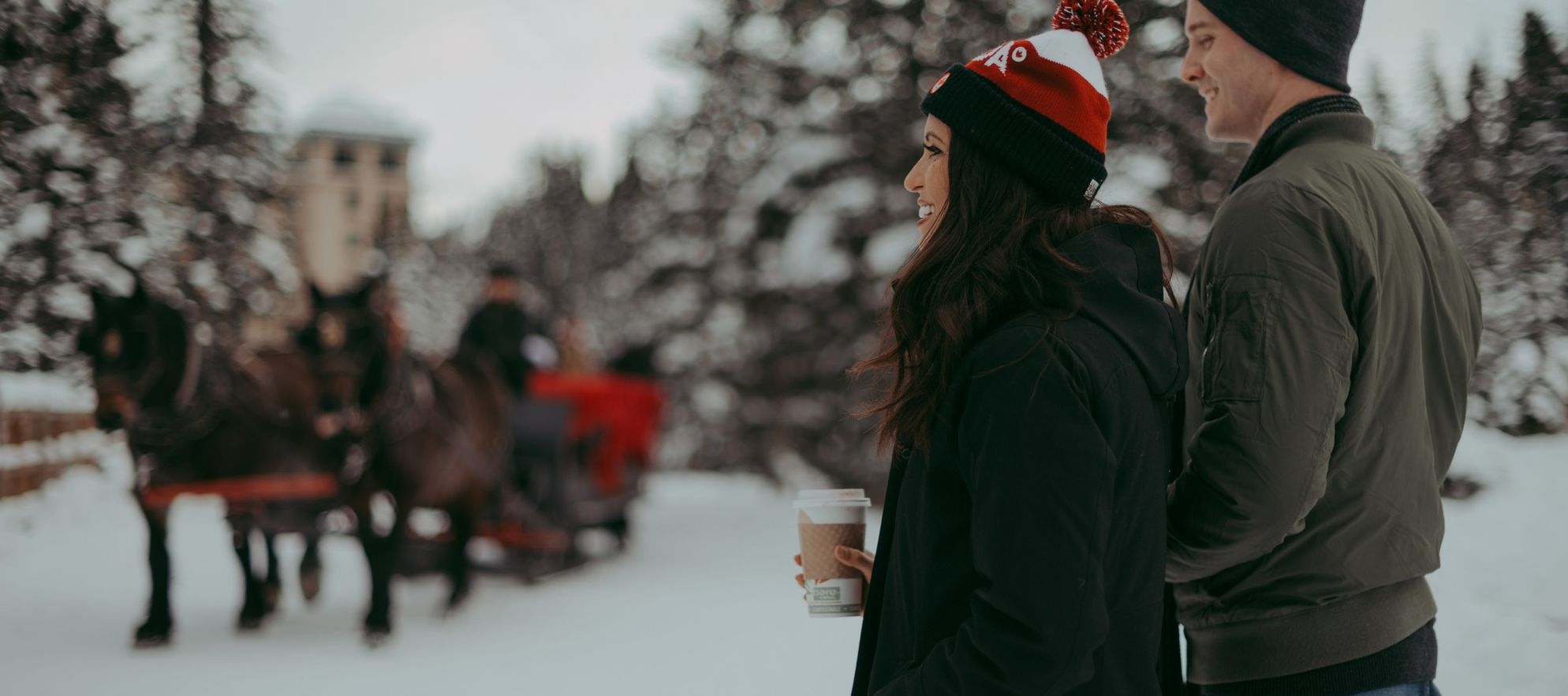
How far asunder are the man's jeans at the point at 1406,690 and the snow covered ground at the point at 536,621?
2.52m

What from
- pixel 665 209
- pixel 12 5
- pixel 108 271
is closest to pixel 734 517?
pixel 665 209

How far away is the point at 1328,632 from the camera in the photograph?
181cm

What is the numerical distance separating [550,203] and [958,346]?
38.6 m

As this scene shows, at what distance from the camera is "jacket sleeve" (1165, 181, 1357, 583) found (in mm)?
1694

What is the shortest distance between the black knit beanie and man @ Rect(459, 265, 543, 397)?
8.05 m

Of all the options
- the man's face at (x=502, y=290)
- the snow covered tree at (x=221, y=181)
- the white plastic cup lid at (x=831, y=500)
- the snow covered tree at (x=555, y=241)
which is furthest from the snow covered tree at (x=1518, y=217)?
the snow covered tree at (x=555, y=241)

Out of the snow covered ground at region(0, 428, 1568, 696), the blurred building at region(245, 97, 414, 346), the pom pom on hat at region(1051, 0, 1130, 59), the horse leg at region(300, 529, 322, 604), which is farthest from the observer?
the blurred building at region(245, 97, 414, 346)

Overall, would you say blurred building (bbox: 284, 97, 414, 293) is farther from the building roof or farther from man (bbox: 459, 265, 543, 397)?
man (bbox: 459, 265, 543, 397)

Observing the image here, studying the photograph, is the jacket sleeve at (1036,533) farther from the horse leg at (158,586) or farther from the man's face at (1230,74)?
the horse leg at (158,586)

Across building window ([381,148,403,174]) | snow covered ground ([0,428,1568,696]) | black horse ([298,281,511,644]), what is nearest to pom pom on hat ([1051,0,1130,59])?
snow covered ground ([0,428,1568,696])

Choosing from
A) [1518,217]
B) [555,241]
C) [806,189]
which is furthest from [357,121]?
[1518,217]

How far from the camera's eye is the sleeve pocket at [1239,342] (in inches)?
67.2

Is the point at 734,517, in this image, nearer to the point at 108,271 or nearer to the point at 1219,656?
the point at 108,271

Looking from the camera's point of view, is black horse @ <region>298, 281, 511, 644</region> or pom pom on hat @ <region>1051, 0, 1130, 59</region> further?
black horse @ <region>298, 281, 511, 644</region>
